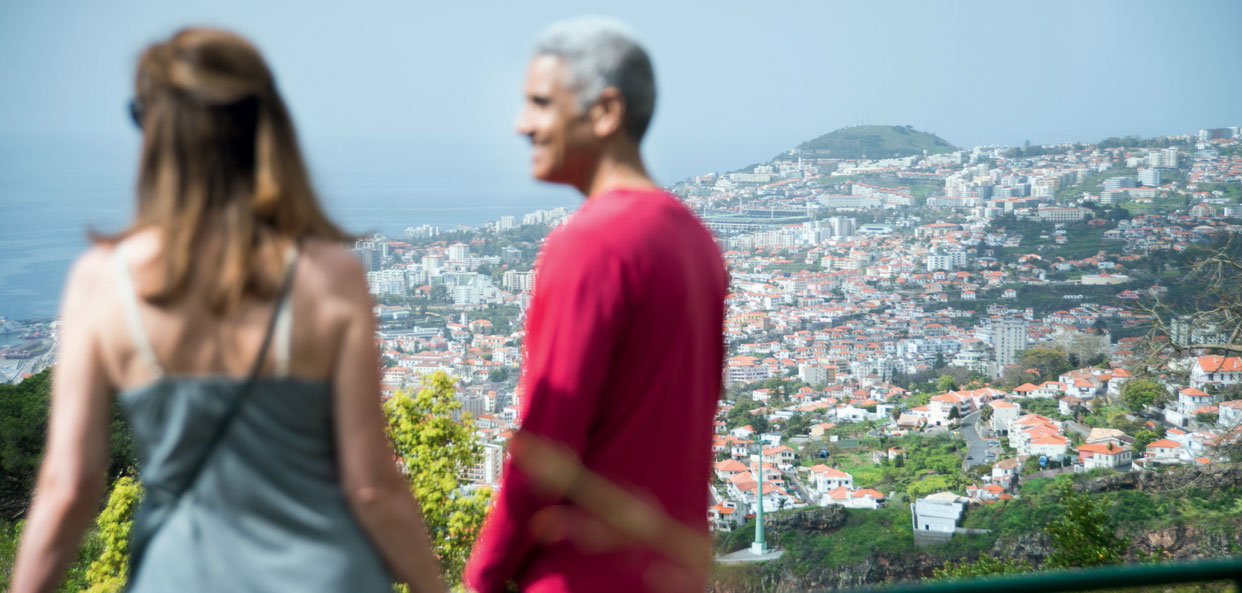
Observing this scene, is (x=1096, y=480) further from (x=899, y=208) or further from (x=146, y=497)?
(x=899, y=208)

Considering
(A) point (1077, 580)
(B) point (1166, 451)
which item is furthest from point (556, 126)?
(B) point (1166, 451)

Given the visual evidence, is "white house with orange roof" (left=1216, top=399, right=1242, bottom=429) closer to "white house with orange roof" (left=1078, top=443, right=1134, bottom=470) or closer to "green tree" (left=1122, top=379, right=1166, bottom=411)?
"white house with orange roof" (left=1078, top=443, right=1134, bottom=470)

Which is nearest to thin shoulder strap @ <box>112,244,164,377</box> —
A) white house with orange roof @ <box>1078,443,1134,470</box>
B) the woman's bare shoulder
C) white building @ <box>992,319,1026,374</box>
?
the woman's bare shoulder

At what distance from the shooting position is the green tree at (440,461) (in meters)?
6.87

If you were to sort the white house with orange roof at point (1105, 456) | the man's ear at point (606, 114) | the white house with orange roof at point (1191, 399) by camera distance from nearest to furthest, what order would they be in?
1. the man's ear at point (606, 114)
2. the white house with orange roof at point (1191, 399)
3. the white house with orange roof at point (1105, 456)

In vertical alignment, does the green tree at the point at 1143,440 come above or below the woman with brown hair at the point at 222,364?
below

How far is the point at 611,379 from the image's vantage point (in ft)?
3.10

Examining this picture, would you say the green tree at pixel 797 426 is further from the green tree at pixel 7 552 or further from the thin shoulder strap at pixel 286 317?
the thin shoulder strap at pixel 286 317

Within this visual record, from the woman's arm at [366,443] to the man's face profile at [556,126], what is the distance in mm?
264

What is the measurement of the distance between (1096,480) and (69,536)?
27.1 meters

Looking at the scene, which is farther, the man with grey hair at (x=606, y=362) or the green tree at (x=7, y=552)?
the green tree at (x=7, y=552)

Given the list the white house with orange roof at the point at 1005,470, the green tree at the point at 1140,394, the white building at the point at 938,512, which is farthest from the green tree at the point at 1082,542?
the green tree at the point at 1140,394

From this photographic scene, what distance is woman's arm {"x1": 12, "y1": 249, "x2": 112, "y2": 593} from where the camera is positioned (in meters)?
0.82

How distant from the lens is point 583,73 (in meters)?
1.01
